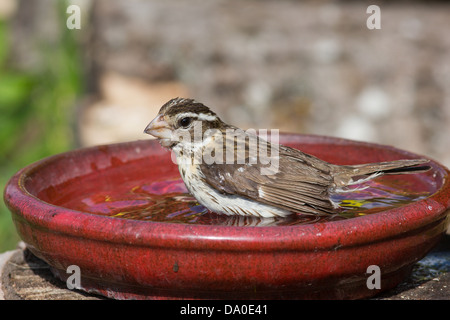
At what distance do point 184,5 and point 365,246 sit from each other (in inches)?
232

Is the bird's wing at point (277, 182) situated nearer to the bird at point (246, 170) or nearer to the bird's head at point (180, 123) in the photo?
the bird at point (246, 170)

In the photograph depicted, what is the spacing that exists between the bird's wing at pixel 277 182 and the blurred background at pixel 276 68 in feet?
13.3

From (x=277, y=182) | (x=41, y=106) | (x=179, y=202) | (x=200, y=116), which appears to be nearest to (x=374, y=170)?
(x=277, y=182)

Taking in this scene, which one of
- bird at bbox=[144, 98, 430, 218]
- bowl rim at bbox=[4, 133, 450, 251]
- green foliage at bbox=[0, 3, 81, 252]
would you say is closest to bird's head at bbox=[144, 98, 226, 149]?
bird at bbox=[144, 98, 430, 218]

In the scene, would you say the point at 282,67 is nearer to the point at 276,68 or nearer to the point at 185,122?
the point at 276,68

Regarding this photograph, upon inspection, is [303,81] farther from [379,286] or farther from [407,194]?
[379,286]

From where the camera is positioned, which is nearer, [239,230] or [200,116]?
[239,230]

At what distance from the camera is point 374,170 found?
407cm

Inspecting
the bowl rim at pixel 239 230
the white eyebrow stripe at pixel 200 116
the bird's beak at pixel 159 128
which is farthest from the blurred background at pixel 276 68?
the bowl rim at pixel 239 230

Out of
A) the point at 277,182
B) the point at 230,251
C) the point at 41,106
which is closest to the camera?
the point at 230,251

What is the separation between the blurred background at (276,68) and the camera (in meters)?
7.81

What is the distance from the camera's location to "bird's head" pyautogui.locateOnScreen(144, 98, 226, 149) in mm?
4070

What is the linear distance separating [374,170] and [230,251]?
1.39m
